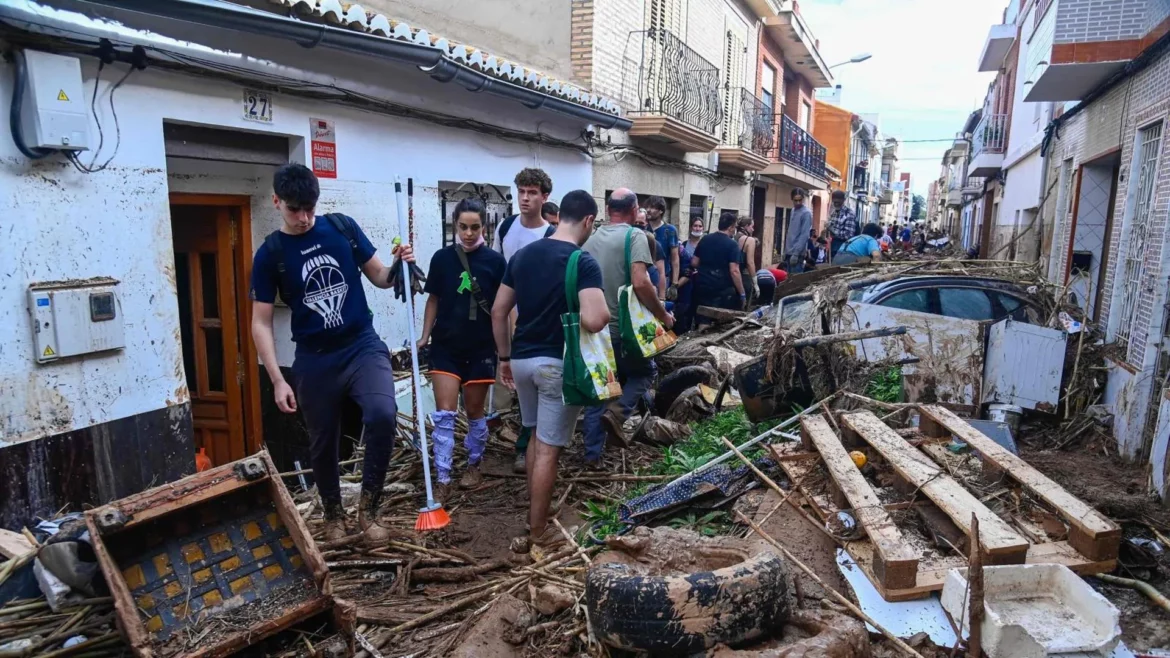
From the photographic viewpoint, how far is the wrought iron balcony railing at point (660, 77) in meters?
11.3

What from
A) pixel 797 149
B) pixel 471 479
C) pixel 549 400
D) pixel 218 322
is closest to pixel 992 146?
pixel 797 149

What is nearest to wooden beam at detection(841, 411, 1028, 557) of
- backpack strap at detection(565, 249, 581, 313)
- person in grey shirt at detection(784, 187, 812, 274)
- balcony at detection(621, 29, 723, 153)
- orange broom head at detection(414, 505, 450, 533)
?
backpack strap at detection(565, 249, 581, 313)

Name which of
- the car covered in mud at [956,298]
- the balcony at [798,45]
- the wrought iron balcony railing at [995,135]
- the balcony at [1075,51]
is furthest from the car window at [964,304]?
the wrought iron balcony railing at [995,135]

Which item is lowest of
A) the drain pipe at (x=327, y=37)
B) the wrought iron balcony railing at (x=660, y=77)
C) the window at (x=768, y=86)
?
the drain pipe at (x=327, y=37)

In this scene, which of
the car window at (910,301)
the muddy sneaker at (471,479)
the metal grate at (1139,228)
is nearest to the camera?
the muddy sneaker at (471,479)

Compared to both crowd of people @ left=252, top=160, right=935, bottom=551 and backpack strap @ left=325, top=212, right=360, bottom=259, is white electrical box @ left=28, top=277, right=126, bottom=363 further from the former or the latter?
backpack strap @ left=325, top=212, right=360, bottom=259

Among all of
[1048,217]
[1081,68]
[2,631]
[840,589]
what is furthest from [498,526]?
[1048,217]

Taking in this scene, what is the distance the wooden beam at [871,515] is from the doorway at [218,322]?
424 centimetres

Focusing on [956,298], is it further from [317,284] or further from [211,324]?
[211,324]

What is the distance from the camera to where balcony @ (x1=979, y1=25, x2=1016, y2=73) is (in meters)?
20.3

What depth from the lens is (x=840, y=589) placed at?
313 centimetres

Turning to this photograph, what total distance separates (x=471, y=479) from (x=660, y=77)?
8.76 metres

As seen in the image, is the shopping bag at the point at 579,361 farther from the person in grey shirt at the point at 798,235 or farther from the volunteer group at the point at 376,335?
the person in grey shirt at the point at 798,235

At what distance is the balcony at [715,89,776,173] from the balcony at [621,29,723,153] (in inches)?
116
